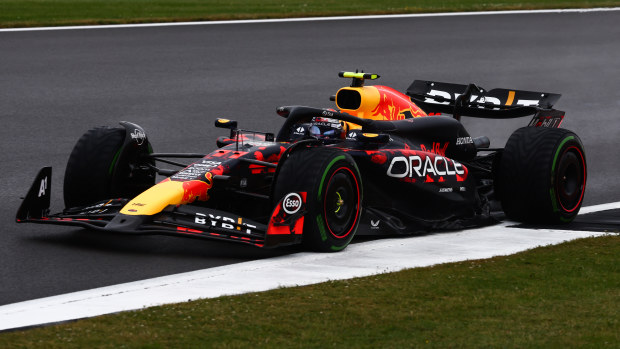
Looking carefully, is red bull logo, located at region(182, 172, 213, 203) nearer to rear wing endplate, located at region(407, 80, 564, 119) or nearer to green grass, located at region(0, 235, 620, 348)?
green grass, located at region(0, 235, 620, 348)

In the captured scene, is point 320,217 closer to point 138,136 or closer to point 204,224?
point 204,224

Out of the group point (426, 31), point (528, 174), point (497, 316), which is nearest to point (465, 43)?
point (426, 31)

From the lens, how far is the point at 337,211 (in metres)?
9.19

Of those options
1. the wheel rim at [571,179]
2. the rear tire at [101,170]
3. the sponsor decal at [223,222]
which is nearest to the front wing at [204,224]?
the sponsor decal at [223,222]

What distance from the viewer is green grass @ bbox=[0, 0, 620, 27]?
22.8 meters

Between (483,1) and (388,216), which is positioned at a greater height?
(483,1)

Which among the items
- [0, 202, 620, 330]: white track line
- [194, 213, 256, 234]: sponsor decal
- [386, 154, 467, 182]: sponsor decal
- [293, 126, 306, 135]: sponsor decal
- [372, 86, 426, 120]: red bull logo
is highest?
[372, 86, 426, 120]: red bull logo

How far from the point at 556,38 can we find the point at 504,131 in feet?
26.6

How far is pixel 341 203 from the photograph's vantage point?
923 centimetres

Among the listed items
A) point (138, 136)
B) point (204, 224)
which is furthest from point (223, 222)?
point (138, 136)

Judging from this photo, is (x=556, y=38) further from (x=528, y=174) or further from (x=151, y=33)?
(x=528, y=174)

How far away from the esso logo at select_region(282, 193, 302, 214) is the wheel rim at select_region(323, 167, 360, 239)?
26 centimetres

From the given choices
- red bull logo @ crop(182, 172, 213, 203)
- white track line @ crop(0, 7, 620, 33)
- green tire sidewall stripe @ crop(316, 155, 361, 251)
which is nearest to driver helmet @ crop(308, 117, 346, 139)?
green tire sidewall stripe @ crop(316, 155, 361, 251)

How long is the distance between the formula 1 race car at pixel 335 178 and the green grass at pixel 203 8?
12.5 meters
